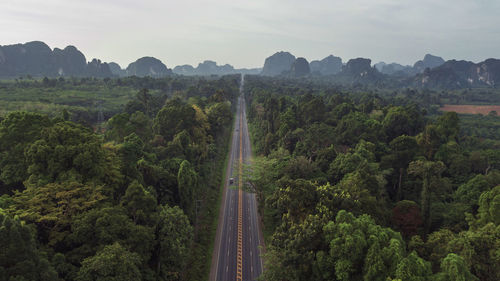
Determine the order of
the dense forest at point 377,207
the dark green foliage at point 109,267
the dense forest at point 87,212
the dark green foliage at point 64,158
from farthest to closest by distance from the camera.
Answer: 1. the dark green foliage at point 64,158
2. the dense forest at point 377,207
3. the dense forest at point 87,212
4. the dark green foliage at point 109,267

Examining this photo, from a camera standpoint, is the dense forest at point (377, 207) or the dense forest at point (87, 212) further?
the dense forest at point (377, 207)

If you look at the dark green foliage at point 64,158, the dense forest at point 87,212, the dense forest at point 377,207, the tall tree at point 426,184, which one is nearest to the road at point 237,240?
the dense forest at point 87,212

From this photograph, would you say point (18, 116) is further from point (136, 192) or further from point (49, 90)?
point (49, 90)

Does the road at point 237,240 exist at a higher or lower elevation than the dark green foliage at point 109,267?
lower

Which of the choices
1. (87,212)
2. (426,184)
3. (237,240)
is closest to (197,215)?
(237,240)

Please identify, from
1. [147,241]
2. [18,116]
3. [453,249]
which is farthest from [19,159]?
[453,249]

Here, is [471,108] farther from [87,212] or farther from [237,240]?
[87,212]

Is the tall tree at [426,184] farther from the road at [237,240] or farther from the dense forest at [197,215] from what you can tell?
the road at [237,240]
